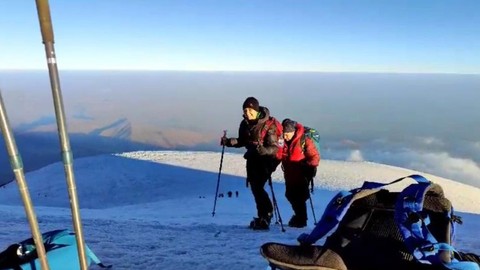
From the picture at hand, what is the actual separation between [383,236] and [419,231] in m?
0.36

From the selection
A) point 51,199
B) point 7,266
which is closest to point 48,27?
point 7,266

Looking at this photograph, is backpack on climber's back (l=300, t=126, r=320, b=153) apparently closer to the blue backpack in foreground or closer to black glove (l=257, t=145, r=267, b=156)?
black glove (l=257, t=145, r=267, b=156)

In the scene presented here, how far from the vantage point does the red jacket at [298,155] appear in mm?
8719

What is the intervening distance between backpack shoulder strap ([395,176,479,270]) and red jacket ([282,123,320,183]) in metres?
5.16

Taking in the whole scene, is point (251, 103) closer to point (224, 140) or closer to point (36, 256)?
point (224, 140)

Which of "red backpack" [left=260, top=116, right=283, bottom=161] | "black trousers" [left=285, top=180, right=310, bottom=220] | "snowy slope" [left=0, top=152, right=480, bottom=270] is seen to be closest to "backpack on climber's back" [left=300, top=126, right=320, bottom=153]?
"red backpack" [left=260, top=116, right=283, bottom=161]

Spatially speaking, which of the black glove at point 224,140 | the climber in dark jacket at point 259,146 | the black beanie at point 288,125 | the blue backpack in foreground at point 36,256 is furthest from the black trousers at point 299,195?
the blue backpack in foreground at point 36,256

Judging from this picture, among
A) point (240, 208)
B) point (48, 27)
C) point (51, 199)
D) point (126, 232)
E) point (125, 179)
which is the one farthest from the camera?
point (125, 179)

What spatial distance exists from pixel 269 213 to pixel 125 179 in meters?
20.2

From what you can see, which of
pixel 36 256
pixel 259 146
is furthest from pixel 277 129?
pixel 36 256

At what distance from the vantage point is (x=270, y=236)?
780cm

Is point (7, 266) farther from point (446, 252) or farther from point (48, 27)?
point (446, 252)

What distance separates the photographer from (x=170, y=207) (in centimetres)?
1741

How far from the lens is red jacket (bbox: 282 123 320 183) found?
8.72 meters
